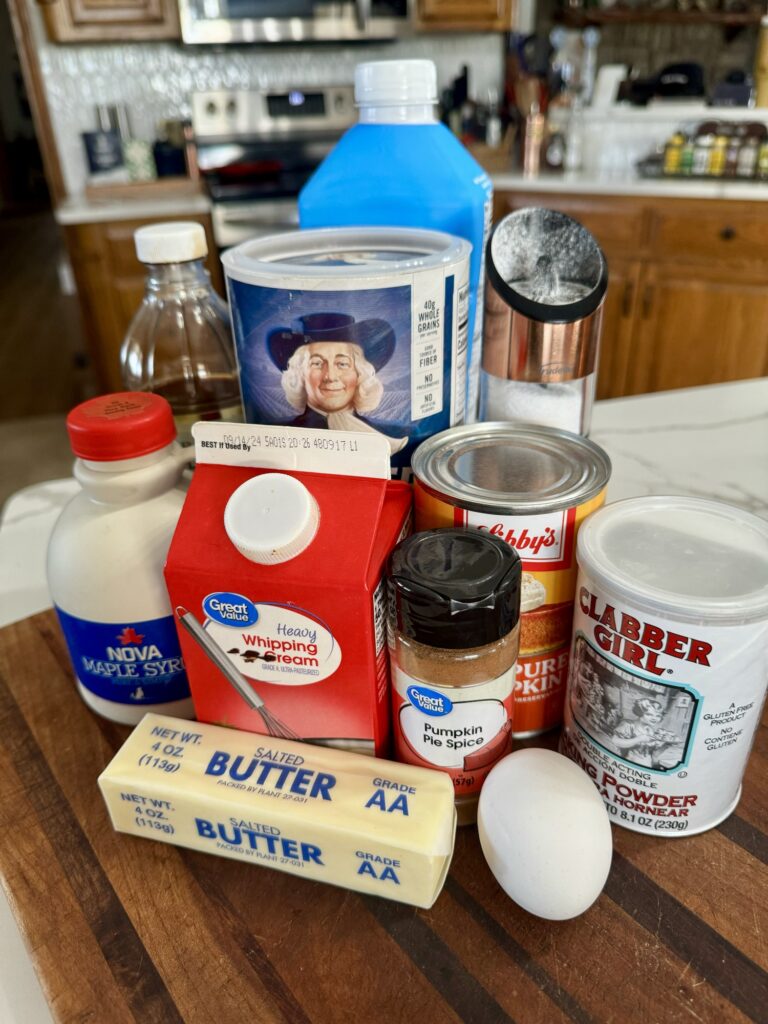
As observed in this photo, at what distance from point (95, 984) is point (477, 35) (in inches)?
130

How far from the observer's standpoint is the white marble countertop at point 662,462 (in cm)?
79

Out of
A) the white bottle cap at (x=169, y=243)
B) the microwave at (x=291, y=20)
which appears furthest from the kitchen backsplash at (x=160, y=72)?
the white bottle cap at (x=169, y=243)

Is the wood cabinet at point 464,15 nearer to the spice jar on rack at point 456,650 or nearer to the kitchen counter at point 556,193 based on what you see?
the kitchen counter at point 556,193

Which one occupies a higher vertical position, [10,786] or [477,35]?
[477,35]

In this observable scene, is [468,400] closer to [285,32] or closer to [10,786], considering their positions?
[10,786]

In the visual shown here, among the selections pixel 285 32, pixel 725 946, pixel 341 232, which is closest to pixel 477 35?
pixel 285 32

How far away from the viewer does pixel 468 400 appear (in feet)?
2.15

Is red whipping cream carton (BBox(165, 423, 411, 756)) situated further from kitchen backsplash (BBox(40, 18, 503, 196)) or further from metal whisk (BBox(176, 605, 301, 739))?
kitchen backsplash (BBox(40, 18, 503, 196))

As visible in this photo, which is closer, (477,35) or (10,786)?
(10,786)

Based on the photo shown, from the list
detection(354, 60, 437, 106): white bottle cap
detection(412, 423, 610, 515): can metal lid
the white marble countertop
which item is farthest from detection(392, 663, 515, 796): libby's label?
detection(354, 60, 437, 106): white bottle cap

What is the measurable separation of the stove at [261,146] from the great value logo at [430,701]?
2084mm

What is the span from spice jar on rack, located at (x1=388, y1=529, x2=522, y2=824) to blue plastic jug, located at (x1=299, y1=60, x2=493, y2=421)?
0.26 metres

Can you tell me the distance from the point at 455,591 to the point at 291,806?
0.51 ft

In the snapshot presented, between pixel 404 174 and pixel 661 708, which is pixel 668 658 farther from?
pixel 404 174
